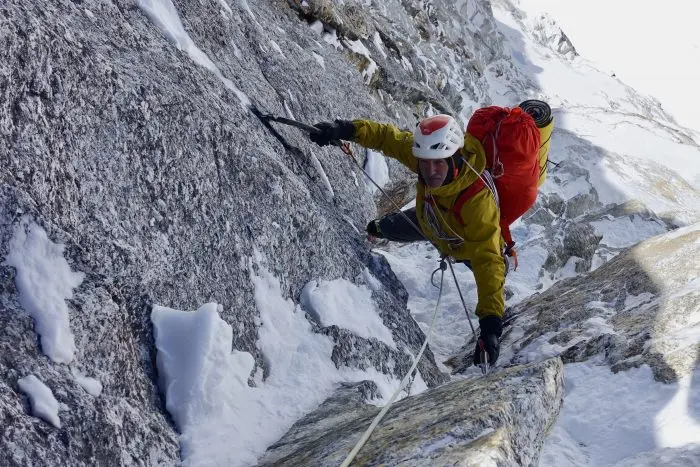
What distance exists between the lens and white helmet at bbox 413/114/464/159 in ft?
17.1

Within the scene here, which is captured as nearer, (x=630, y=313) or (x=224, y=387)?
(x=224, y=387)

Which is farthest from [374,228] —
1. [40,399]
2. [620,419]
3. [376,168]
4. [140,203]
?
[40,399]

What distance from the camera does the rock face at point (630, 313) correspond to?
5125 millimetres

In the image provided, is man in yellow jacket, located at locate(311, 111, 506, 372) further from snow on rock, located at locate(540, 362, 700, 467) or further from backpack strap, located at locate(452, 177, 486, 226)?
snow on rock, located at locate(540, 362, 700, 467)

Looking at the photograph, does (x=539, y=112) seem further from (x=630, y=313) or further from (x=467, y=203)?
A: (x=630, y=313)

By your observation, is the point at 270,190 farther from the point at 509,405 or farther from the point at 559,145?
the point at 559,145

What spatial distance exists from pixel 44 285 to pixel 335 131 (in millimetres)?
4005

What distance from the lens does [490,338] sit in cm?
521

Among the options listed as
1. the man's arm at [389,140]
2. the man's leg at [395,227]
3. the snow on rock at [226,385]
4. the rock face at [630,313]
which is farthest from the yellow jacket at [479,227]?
the man's leg at [395,227]

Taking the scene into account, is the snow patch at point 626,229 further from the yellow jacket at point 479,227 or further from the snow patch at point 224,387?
the snow patch at point 224,387

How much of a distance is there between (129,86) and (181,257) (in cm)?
126

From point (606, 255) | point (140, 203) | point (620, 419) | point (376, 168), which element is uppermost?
point (606, 255)

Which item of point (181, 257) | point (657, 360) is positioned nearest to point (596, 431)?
point (657, 360)

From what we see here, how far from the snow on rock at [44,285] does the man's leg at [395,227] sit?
197 inches
